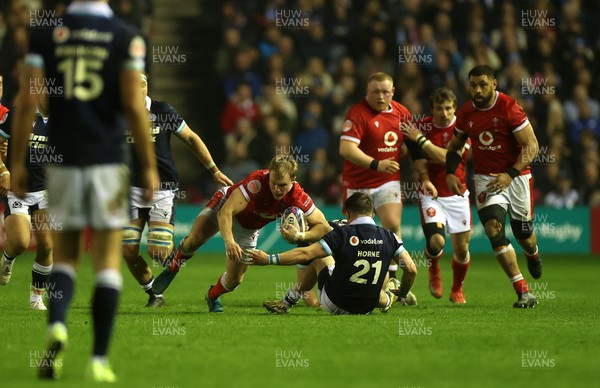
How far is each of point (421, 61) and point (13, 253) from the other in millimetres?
12456

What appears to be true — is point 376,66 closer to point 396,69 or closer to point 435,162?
point 396,69

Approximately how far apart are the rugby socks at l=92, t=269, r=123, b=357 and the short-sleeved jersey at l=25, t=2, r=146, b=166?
681 mm

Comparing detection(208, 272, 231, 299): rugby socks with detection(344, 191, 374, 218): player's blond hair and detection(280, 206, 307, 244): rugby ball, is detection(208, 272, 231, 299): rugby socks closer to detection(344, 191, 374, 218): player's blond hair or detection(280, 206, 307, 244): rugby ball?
detection(280, 206, 307, 244): rugby ball

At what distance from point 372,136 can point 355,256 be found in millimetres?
2819

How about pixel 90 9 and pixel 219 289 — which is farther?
pixel 219 289

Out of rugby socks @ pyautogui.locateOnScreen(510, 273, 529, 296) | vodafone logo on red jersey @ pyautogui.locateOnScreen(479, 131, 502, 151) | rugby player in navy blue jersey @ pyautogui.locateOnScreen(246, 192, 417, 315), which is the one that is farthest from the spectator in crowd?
rugby player in navy blue jersey @ pyautogui.locateOnScreen(246, 192, 417, 315)

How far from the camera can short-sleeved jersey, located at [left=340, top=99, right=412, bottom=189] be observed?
42.5 ft

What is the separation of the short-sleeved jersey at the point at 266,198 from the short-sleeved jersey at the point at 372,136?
1.85 m

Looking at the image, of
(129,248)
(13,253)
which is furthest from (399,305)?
(13,253)

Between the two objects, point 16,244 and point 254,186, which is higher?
point 254,186

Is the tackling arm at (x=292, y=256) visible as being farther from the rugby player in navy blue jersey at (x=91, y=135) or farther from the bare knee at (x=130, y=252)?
the rugby player in navy blue jersey at (x=91, y=135)

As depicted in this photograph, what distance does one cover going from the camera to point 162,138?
12.1m

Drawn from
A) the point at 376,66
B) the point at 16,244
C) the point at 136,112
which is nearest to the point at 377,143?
the point at 16,244

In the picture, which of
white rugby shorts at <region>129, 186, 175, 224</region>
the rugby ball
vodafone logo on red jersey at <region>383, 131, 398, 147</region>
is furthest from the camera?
vodafone logo on red jersey at <region>383, 131, 398, 147</region>
